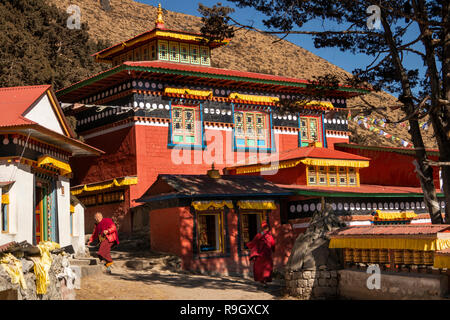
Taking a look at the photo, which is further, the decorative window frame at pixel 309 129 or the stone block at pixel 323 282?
the decorative window frame at pixel 309 129

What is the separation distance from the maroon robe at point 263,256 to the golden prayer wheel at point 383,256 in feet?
12.0

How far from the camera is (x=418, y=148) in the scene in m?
15.9

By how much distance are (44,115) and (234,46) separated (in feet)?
208

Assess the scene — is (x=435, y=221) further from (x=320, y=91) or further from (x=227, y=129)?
(x=227, y=129)

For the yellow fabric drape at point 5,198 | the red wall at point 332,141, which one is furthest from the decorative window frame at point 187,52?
the yellow fabric drape at point 5,198

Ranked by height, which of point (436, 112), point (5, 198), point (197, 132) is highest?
point (197, 132)

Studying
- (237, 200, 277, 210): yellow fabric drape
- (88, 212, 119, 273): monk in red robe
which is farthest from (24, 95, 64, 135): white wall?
(237, 200, 277, 210): yellow fabric drape

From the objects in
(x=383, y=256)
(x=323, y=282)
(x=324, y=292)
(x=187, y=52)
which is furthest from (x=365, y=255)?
(x=187, y=52)

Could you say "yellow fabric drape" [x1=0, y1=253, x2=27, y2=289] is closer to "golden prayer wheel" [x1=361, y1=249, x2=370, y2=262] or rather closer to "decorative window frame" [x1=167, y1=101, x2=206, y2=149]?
"golden prayer wheel" [x1=361, y1=249, x2=370, y2=262]

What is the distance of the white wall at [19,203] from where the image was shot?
1434cm

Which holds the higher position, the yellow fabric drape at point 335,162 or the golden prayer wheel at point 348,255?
the yellow fabric drape at point 335,162

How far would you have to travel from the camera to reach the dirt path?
13945mm

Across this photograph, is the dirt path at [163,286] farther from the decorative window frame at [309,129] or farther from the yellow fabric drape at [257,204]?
the decorative window frame at [309,129]

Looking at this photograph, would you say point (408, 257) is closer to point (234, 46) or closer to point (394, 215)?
point (394, 215)
